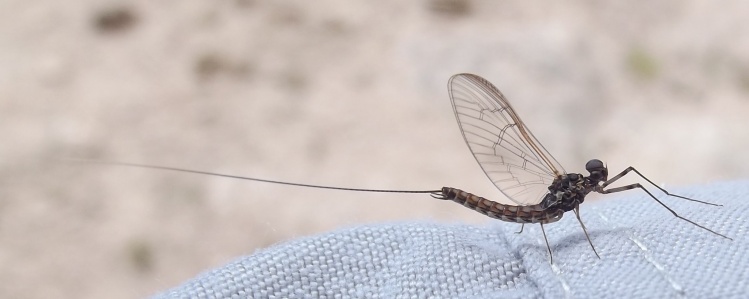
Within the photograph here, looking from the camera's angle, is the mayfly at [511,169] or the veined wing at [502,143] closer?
the mayfly at [511,169]

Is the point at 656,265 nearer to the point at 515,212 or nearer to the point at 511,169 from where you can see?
the point at 515,212

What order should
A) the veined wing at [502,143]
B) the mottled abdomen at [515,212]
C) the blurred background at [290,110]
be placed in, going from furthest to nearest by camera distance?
1. the blurred background at [290,110]
2. the veined wing at [502,143]
3. the mottled abdomen at [515,212]

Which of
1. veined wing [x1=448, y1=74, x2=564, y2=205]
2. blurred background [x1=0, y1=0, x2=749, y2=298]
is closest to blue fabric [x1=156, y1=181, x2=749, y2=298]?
veined wing [x1=448, y1=74, x2=564, y2=205]

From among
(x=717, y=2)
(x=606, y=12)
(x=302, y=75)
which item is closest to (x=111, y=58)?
(x=302, y=75)

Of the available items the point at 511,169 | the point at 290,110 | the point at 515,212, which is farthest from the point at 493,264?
the point at 290,110

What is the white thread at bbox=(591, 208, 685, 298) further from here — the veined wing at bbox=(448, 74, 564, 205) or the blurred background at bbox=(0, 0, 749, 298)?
the blurred background at bbox=(0, 0, 749, 298)

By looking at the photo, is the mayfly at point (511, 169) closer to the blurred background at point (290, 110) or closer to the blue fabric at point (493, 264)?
the blue fabric at point (493, 264)

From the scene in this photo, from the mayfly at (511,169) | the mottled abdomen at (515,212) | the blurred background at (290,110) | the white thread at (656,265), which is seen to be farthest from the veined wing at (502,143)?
the blurred background at (290,110)

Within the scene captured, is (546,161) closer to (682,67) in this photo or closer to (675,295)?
(675,295)
